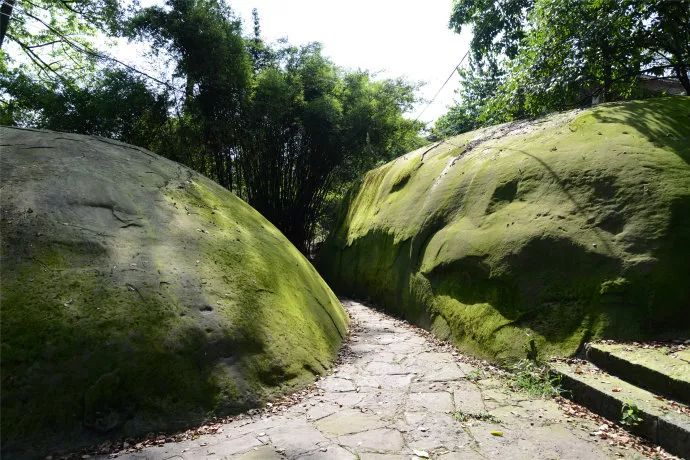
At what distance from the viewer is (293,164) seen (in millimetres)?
11094

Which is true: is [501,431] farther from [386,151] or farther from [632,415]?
[386,151]

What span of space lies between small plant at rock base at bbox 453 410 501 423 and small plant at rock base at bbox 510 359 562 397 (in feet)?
1.80

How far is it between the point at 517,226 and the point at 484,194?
83 centimetres

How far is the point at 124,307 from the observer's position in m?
3.04

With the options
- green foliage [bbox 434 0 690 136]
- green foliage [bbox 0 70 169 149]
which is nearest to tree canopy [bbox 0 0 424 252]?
green foliage [bbox 0 70 169 149]

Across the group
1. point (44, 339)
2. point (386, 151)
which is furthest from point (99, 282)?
point (386, 151)

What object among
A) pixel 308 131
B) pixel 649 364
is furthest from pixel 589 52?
pixel 308 131

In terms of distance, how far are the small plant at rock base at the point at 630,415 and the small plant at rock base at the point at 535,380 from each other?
0.54m

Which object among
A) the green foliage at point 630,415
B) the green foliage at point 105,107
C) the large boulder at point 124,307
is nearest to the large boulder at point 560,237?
the green foliage at point 630,415

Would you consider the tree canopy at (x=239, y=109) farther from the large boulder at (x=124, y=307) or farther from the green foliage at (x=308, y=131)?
the large boulder at (x=124, y=307)

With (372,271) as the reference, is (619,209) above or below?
above

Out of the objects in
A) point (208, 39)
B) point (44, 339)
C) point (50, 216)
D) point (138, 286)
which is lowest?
point (44, 339)

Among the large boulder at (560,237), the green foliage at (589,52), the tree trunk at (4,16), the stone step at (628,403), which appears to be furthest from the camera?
the tree trunk at (4,16)

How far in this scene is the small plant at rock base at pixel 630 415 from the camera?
262cm
